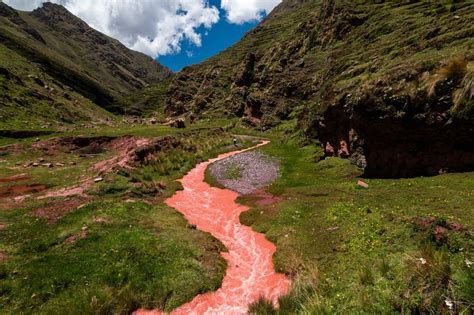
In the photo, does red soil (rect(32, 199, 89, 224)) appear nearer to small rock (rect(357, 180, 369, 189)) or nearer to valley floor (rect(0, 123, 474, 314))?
valley floor (rect(0, 123, 474, 314))

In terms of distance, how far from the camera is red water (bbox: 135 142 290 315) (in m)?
15.5

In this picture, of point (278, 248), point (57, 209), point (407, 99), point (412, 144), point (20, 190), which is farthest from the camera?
point (20, 190)

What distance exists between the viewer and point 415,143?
27.3m

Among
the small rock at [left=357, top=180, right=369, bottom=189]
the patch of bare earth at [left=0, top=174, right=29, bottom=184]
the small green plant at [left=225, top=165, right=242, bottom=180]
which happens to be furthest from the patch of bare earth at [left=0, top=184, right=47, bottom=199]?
the small rock at [left=357, top=180, right=369, bottom=189]

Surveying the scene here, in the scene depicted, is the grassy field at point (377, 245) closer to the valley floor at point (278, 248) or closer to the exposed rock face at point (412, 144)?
the valley floor at point (278, 248)

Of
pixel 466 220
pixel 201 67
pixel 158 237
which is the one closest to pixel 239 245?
pixel 158 237

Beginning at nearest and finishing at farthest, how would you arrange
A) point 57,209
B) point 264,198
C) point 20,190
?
point 57,209, point 20,190, point 264,198

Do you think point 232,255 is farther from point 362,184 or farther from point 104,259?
point 362,184

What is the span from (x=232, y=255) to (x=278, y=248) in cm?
336

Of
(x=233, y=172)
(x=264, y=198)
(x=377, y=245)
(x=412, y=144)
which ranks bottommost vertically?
(x=264, y=198)

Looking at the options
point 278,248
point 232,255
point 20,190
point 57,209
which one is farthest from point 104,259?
point 20,190

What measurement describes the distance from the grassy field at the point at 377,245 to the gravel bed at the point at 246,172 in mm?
8838

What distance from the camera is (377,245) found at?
51.5 ft

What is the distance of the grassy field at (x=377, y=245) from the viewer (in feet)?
34.0
